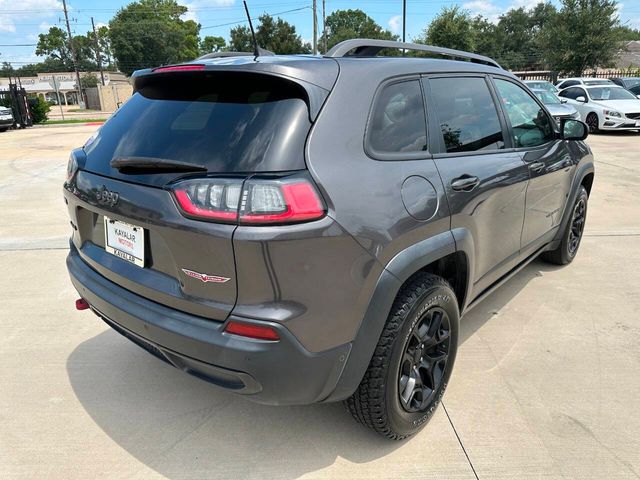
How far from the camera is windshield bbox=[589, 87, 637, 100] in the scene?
51.3 ft

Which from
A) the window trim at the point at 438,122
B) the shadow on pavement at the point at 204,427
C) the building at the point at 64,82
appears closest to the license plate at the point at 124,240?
the shadow on pavement at the point at 204,427

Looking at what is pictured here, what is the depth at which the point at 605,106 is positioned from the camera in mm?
14766

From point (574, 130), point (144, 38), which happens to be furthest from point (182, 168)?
point (144, 38)

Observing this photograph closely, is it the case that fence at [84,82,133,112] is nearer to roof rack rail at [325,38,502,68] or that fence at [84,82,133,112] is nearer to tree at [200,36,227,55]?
roof rack rail at [325,38,502,68]

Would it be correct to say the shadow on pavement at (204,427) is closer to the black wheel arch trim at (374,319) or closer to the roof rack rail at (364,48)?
the black wheel arch trim at (374,319)

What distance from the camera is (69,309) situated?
374 centimetres

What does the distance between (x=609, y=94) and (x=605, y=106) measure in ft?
4.25

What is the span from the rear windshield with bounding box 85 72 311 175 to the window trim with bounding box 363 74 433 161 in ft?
0.98

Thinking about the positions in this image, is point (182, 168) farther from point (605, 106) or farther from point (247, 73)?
point (605, 106)

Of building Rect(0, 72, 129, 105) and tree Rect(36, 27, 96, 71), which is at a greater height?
tree Rect(36, 27, 96, 71)

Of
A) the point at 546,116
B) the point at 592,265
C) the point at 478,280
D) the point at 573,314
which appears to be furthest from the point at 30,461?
the point at 592,265

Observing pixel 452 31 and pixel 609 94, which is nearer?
pixel 609 94

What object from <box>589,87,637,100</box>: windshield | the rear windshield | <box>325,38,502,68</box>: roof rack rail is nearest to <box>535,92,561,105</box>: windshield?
<box>589,87,637,100</box>: windshield

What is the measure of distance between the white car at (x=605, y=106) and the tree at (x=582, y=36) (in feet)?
57.4
